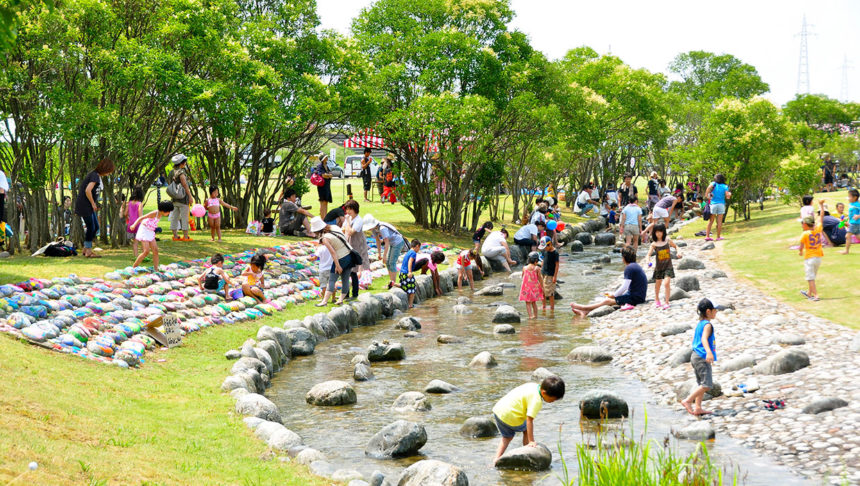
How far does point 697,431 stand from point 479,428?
2589 mm

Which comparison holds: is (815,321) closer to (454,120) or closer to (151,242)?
(151,242)

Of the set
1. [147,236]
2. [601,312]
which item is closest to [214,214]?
[147,236]

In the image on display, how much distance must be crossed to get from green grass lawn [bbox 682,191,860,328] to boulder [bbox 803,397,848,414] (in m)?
4.55

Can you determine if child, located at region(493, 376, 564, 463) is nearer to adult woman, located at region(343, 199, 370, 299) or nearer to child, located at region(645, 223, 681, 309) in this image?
child, located at region(645, 223, 681, 309)

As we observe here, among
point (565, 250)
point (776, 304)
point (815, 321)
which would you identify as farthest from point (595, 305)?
point (565, 250)

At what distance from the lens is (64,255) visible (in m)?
17.1

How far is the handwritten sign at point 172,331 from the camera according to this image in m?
13.1

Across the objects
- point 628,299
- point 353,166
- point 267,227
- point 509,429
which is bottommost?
point 509,429

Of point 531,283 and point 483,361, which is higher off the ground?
point 531,283

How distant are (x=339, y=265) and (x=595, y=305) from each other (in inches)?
227

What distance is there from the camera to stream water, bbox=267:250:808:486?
9008 millimetres

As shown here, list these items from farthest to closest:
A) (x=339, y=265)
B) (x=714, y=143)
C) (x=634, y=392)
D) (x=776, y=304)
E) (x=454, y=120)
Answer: (x=714, y=143), (x=454, y=120), (x=339, y=265), (x=776, y=304), (x=634, y=392)

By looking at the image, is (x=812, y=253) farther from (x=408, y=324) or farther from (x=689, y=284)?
(x=408, y=324)

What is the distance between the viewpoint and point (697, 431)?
938cm
